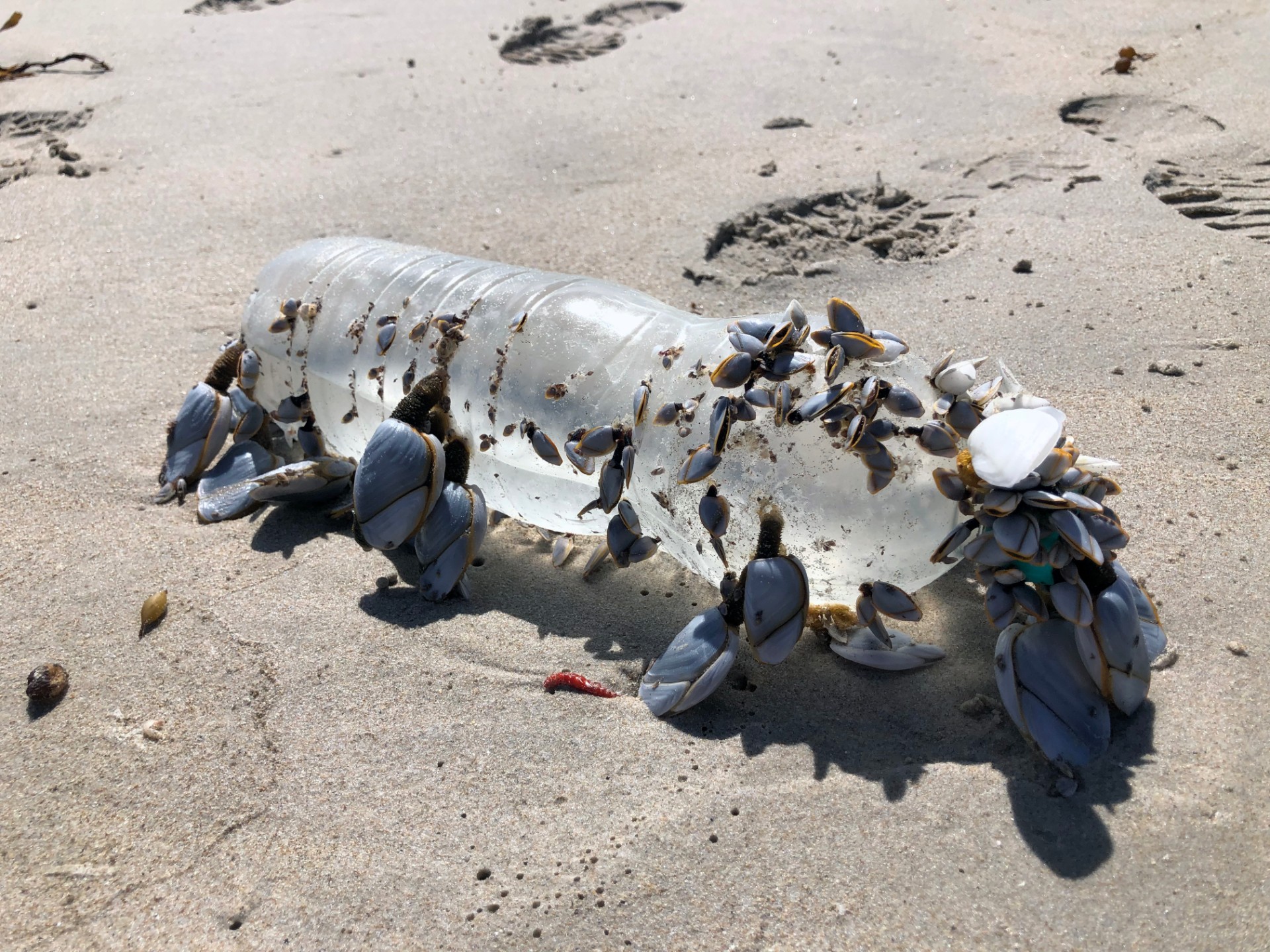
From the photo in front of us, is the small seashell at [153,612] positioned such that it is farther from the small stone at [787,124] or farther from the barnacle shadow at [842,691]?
the small stone at [787,124]

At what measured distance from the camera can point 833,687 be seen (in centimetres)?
208

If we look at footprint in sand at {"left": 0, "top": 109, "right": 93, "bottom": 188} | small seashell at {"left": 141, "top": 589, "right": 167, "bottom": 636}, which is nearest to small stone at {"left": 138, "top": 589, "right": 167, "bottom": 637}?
small seashell at {"left": 141, "top": 589, "right": 167, "bottom": 636}

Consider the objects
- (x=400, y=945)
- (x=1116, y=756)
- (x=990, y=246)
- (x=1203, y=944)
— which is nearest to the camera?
(x=1203, y=944)

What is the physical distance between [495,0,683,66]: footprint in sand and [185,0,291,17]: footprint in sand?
1700 mm

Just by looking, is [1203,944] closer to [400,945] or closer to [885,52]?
[400,945]

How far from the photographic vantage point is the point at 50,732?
2059 millimetres

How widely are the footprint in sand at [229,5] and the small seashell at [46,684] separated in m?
5.09

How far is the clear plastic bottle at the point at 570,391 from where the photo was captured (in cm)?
210

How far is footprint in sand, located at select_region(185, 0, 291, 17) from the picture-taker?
6.02 m

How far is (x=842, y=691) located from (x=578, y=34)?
14.6ft

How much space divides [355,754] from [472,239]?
2422mm

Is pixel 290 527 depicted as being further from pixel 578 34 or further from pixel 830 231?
pixel 578 34

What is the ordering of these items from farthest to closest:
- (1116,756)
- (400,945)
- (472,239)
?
(472,239) → (1116,756) → (400,945)

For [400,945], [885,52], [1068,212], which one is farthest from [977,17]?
[400,945]
